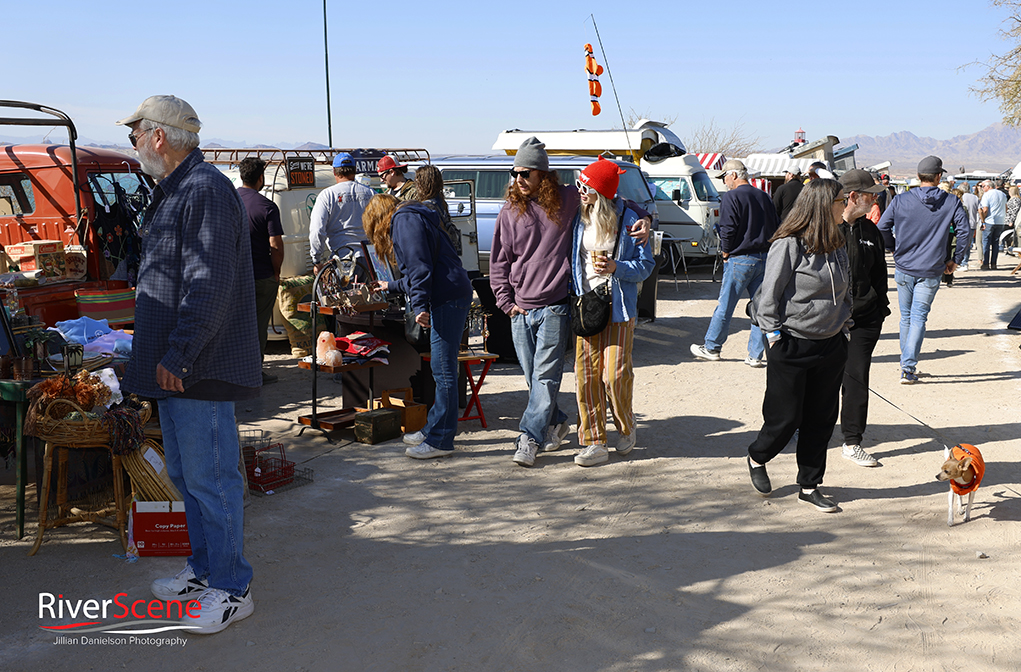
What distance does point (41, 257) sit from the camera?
23.1 feet

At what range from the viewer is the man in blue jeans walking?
891 centimetres

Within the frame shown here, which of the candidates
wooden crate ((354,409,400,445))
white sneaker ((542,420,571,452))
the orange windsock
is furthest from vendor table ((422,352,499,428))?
the orange windsock

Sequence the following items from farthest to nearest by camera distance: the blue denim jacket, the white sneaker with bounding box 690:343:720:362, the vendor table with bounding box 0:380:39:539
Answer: the white sneaker with bounding box 690:343:720:362 → the vendor table with bounding box 0:380:39:539 → the blue denim jacket

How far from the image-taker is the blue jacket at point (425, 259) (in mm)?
5586

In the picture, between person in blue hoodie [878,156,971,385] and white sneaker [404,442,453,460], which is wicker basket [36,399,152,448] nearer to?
white sneaker [404,442,453,460]

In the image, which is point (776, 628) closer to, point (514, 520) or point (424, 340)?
point (514, 520)

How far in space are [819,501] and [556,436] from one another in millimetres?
1896

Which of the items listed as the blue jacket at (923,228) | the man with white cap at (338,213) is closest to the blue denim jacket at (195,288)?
the man with white cap at (338,213)

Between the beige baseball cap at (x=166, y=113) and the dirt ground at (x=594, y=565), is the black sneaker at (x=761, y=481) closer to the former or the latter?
the dirt ground at (x=594, y=565)

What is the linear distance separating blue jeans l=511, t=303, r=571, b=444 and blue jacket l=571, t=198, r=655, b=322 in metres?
0.25

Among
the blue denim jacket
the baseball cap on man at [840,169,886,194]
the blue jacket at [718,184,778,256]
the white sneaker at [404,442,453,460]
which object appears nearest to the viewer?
the blue denim jacket

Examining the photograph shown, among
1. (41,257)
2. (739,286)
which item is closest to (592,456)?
(739,286)

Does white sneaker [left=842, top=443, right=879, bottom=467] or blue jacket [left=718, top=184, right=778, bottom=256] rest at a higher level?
blue jacket [left=718, top=184, right=778, bottom=256]

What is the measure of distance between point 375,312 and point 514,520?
2.57 m
